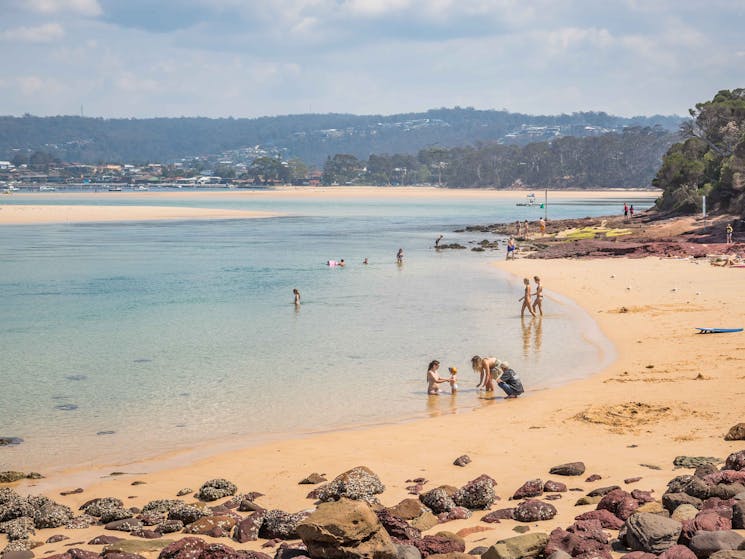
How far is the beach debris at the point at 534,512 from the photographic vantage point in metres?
9.59

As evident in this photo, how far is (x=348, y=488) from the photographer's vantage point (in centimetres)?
1093

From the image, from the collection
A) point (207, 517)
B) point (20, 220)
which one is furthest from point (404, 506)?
point (20, 220)

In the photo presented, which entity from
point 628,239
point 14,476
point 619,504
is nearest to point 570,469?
point 619,504

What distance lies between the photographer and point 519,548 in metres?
8.16

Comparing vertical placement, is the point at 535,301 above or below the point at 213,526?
above

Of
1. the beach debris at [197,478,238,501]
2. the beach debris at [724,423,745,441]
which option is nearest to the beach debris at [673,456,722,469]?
the beach debris at [724,423,745,441]

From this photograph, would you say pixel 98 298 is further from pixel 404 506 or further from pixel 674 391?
pixel 404 506

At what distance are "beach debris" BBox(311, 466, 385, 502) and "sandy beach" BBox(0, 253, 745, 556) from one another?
0.88 feet

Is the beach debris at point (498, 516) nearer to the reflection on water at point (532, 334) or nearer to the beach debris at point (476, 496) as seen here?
the beach debris at point (476, 496)

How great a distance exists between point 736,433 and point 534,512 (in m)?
4.62

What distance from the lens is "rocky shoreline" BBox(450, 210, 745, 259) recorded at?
46406 mm

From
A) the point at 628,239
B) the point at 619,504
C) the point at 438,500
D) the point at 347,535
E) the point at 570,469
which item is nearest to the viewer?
the point at 347,535

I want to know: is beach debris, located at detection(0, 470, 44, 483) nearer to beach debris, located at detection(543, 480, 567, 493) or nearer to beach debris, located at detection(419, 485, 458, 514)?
beach debris, located at detection(419, 485, 458, 514)

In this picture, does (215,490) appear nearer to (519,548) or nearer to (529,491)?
(529,491)
